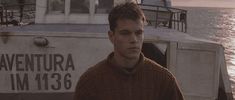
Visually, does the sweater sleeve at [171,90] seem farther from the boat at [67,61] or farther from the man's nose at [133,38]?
the boat at [67,61]

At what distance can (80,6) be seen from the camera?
14.4 metres

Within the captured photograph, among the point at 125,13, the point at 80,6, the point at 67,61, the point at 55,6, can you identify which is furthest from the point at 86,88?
the point at 55,6

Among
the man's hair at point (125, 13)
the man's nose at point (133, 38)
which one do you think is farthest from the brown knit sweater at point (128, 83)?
the man's hair at point (125, 13)

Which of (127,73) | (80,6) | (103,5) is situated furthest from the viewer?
(103,5)

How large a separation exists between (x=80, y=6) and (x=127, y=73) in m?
11.3

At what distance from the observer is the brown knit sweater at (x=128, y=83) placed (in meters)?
3.30

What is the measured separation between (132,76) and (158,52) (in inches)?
487

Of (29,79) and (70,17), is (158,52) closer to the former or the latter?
(70,17)

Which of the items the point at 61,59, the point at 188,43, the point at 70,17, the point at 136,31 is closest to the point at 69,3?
the point at 70,17

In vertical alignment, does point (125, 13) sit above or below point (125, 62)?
above

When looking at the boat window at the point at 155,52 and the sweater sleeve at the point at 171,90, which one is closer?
the sweater sleeve at the point at 171,90

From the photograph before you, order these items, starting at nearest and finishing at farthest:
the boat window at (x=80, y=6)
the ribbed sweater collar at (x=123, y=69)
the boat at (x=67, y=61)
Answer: the ribbed sweater collar at (x=123, y=69), the boat at (x=67, y=61), the boat window at (x=80, y=6)

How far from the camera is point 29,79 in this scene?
1216 cm

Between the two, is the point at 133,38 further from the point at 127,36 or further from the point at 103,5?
the point at 103,5
